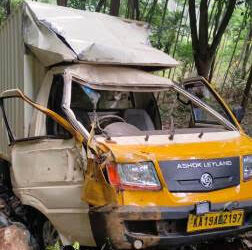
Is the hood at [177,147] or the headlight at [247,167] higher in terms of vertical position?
the hood at [177,147]

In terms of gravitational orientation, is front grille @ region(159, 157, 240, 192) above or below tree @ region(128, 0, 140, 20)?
below

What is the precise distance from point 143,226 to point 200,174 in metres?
0.66

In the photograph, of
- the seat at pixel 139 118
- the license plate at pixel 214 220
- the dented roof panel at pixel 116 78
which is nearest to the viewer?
the license plate at pixel 214 220

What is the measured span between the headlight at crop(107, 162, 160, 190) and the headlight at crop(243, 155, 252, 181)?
93cm

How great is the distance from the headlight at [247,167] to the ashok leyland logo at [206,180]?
1.33ft

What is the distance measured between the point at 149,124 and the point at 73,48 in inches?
61.5

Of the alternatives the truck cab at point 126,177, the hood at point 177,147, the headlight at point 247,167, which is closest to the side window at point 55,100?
the truck cab at point 126,177

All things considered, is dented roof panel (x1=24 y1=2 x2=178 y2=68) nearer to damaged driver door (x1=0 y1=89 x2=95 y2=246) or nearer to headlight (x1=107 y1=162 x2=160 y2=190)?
damaged driver door (x1=0 y1=89 x2=95 y2=246)

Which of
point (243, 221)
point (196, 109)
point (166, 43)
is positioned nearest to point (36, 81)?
point (196, 109)

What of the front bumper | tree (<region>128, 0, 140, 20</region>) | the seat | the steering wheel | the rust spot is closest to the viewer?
the front bumper

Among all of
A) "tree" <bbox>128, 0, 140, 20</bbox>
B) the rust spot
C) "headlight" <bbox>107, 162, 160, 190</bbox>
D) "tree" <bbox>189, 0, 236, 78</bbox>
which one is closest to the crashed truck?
"headlight" <bbox>107, 162, 160, 190</bbox>

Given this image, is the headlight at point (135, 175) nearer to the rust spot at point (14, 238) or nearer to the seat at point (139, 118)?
the rust spot at point (14, 238)

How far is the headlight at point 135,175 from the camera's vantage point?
4.04 meters

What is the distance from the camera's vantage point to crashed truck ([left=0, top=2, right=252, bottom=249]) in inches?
160
